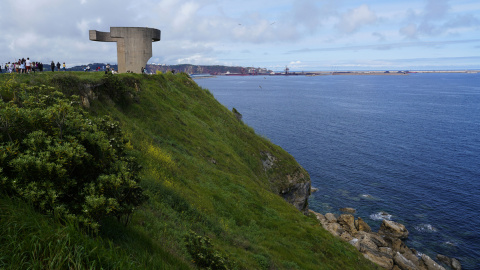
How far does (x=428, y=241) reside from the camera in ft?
148

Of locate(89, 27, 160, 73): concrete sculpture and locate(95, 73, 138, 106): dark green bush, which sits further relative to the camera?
locate(89, 27, 160, 73): concrete sculpture

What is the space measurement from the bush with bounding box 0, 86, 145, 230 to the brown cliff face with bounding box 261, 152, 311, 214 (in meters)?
34.1

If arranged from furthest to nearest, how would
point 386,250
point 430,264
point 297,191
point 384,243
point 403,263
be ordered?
point 297,191 < point 384,243 < point 386,250 < point 430,264 < point 403,263

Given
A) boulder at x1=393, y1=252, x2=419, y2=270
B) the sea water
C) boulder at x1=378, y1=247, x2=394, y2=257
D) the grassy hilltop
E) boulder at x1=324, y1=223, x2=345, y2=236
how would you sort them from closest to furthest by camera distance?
the grassy hilltop, boulder at x1=393, y1=252, x2=419, y2=270, boulder at x1=378, y1=247, x2=394, y2=257, boulder at x1=324, y1=223, x2=345, y2=236, the sea water

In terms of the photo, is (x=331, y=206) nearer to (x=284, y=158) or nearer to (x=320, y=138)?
(x=284, y=158)

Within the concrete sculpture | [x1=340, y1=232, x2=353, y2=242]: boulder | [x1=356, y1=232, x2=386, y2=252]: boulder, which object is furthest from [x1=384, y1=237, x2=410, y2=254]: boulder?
the concrete sculpture

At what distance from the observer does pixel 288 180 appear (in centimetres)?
4500

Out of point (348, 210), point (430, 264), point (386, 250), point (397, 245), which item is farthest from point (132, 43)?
point (430, 264)

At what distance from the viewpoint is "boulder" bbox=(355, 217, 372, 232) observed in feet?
156

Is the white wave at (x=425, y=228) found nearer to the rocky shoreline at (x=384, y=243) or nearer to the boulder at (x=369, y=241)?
the rocky shoreline at (x=384, y=243)

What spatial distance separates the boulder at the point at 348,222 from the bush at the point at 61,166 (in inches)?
1715

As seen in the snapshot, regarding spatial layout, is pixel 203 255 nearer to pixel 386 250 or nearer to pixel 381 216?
pixel 386 250

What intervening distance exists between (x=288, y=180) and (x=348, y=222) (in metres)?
12.9

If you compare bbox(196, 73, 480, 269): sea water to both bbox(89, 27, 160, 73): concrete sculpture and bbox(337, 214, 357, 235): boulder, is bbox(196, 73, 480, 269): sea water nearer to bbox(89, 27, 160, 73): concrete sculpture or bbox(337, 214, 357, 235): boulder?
bbox(337, 214, 357, 235): boulder
